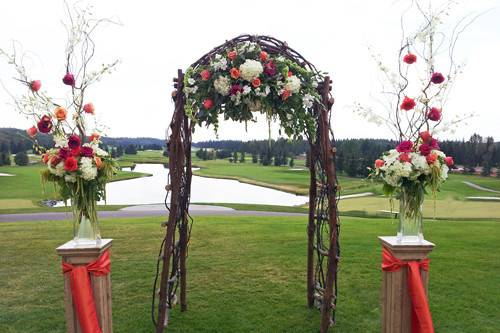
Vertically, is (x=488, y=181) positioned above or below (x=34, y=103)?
below

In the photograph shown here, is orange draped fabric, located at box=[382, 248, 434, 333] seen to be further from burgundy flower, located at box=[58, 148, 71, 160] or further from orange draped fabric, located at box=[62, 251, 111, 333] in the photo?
burgundy flower, located at box=[58, 148, 71, 160]

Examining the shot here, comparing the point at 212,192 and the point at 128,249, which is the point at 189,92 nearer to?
the point at 128,249

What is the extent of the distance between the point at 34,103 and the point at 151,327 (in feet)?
8.91

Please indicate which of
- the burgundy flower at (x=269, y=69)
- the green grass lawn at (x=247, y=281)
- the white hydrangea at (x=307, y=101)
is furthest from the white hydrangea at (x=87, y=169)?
the green grass lawn at (x=247, y=281)

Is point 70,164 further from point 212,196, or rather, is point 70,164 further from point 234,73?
point 212,196

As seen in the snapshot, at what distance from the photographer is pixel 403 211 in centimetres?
355

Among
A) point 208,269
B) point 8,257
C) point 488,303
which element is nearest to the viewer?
point 488,303

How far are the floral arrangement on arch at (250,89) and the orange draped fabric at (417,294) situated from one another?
1.49m

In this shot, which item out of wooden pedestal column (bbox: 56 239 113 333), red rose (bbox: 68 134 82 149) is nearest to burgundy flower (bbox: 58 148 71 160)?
red rose (bbox: 68 134 82 149)

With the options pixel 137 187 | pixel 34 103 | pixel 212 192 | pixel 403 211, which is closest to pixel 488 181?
pixel 212 192

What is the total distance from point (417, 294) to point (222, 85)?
2573 millimetres

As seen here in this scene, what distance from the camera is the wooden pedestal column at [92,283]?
3250mm

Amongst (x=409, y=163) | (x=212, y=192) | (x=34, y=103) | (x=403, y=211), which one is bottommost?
(x=212, y=192)

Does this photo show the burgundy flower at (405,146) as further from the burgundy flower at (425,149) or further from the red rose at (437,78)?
the red rose at (437,78)
